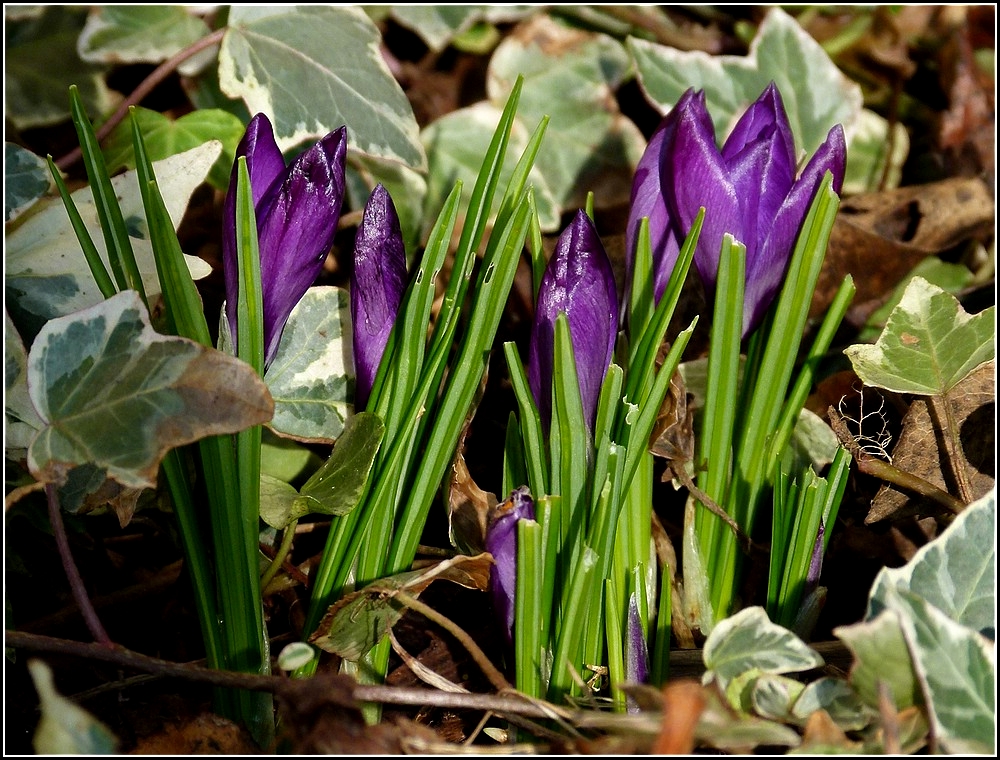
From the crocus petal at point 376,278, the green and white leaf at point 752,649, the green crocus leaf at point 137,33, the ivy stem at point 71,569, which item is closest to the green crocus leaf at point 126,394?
the ivy stem at point 71,569

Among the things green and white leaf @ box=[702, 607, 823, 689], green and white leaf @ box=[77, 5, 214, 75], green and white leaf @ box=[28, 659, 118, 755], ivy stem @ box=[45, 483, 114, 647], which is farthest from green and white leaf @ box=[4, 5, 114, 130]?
green and white leaf @ box=[702, 607, 823, 689]

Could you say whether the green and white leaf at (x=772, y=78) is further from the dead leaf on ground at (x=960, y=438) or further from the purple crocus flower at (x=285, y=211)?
the purple crocus flower at (x=285, y=211)

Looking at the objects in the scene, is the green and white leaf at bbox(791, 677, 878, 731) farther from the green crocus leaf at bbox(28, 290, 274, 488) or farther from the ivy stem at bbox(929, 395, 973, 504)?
the green crocus leaf at bbox(28, 290, 274, 488)

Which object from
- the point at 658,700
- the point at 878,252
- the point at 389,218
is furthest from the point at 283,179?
the point at 878,252

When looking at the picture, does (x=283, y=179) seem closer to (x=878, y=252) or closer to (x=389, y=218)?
(x=389, y=218)

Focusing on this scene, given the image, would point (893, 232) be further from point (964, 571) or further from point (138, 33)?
point (138, 33)

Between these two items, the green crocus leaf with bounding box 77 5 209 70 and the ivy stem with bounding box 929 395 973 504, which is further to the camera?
the green crocus leaf with bounding box 77 5 209 70

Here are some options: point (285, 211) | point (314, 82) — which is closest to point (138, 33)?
point (314, 82)
